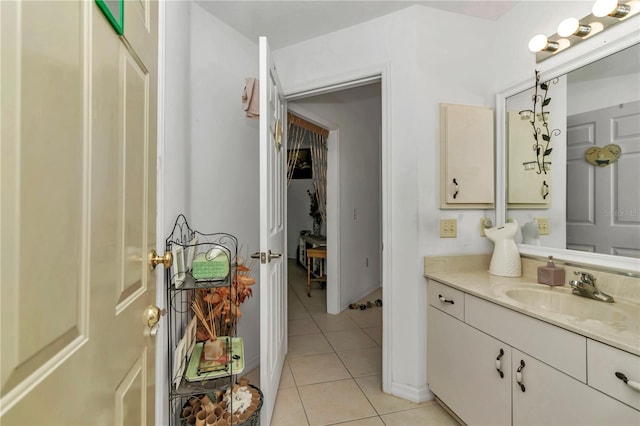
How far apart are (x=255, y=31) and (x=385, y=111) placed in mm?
1103

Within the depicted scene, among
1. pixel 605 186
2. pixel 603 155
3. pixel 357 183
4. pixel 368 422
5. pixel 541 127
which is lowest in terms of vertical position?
pixel 368 422

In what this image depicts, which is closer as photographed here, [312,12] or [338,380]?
[312,12]

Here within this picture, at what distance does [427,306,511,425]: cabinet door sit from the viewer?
4.11 feet

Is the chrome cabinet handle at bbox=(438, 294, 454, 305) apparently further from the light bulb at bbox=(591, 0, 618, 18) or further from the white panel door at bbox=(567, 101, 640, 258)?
the light bulb at bbox=(591, 0, 618, 18)

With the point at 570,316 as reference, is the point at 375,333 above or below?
below

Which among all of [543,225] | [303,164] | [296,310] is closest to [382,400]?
[543,225]

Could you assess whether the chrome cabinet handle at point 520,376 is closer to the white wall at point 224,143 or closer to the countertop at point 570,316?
the countertop at point 570,316

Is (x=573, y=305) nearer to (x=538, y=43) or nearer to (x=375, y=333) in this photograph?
(x=538, y=43)

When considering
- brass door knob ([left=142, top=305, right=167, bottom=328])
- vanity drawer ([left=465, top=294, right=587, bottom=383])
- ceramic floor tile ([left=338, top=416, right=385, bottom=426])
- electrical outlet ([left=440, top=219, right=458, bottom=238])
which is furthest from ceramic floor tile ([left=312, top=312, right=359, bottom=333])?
brass door knob ([left=142, top=305, right=167, bottom=328])

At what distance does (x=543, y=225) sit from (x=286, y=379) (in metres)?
1.92

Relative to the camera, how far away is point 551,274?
1.47m

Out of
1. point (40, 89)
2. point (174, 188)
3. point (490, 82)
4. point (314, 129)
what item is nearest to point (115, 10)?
point (40, 89)

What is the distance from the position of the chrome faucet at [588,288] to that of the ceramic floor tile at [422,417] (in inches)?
37.2

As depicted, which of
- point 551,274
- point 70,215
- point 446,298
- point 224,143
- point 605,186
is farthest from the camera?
point 224,143
